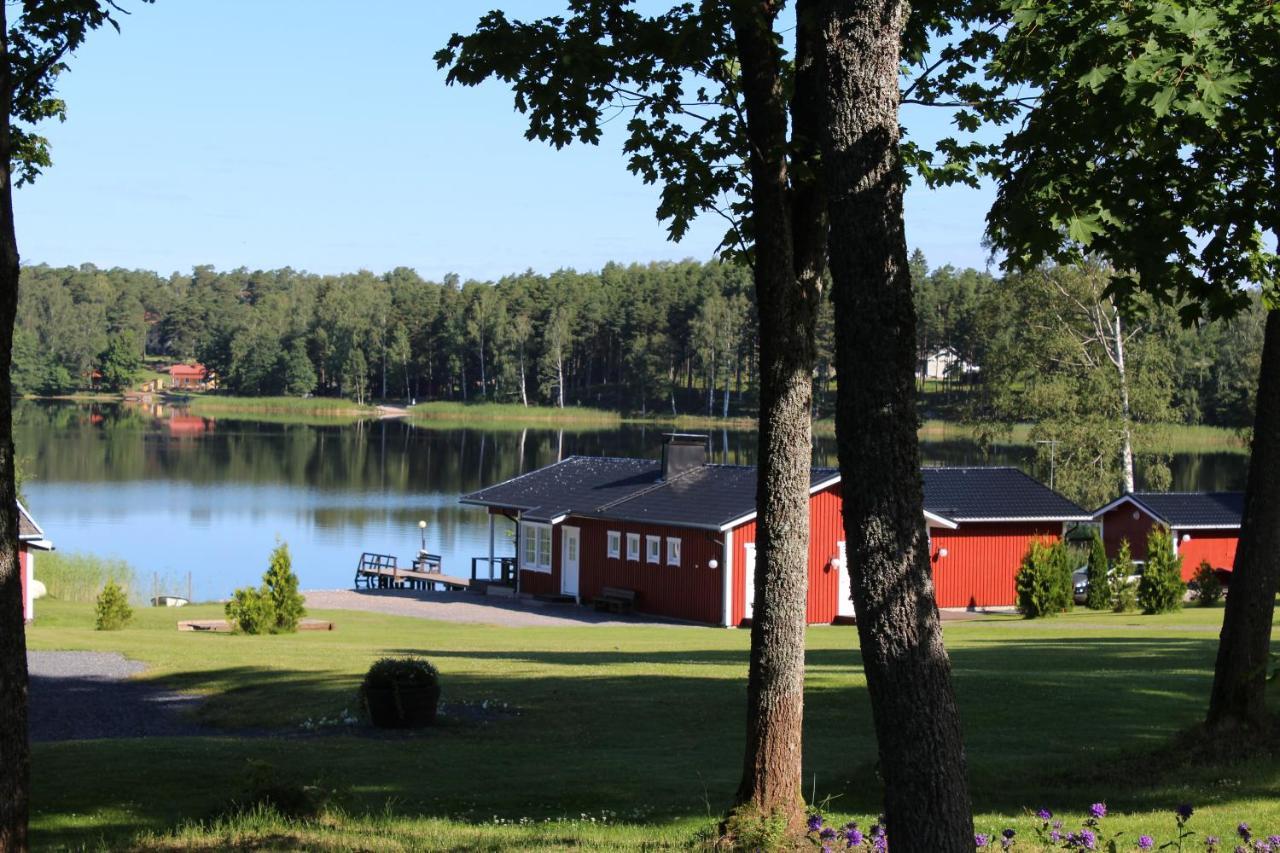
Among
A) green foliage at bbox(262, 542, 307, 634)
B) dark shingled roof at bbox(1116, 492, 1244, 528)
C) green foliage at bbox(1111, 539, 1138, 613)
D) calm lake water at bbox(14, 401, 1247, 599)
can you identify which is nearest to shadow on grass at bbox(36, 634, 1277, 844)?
green foliage at bbox(262, 542, 307, 634)

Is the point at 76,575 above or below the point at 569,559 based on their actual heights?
below

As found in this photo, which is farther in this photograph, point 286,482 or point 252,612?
point 286,482

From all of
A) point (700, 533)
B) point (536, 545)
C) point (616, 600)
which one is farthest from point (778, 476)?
point (536, 545)

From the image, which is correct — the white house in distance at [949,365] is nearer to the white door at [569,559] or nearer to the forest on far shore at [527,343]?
the forest on far shore at [527,343]

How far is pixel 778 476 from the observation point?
780 centimetres

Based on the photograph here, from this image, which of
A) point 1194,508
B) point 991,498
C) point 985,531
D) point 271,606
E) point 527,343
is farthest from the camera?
point 527,343

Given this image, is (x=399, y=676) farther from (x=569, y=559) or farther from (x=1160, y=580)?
(x=569, y=559)

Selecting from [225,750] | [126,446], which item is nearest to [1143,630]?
[225,750]

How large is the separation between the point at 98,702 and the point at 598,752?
26.2 feet

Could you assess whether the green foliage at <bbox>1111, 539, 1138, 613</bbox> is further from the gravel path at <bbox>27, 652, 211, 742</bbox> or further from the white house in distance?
the white house in distance

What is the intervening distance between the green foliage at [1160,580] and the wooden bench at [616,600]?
38.6ft

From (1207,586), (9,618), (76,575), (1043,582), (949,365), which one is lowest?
(76,575)

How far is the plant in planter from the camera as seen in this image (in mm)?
13555

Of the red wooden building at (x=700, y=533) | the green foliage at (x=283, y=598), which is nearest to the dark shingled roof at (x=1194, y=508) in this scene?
the red wooden building at (x=700, y=533)
